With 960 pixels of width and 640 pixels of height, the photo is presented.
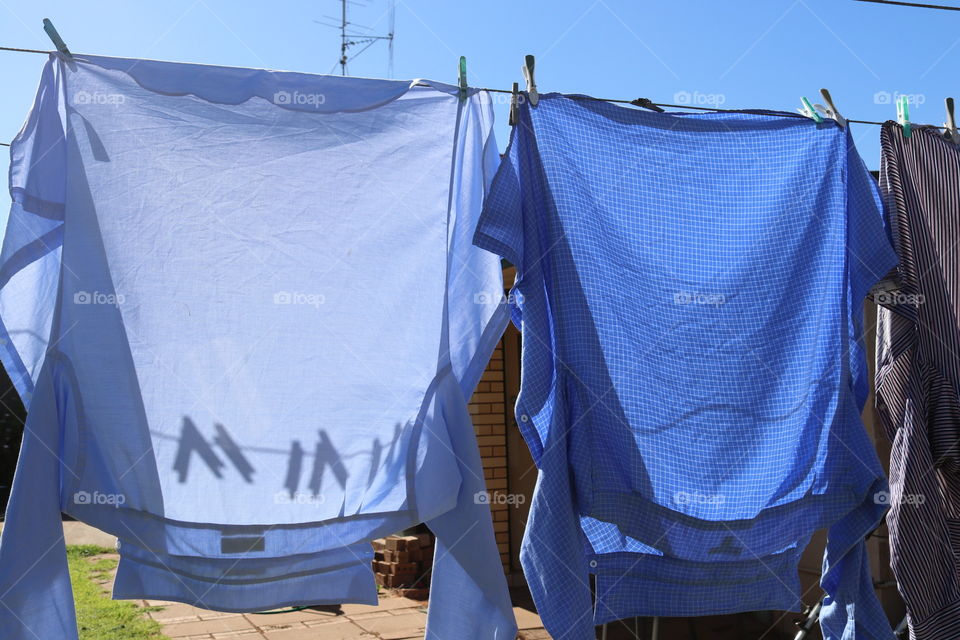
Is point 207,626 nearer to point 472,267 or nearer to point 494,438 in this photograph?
point 494,438

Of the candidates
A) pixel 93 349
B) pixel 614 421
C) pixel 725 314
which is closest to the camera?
pixel 93 349

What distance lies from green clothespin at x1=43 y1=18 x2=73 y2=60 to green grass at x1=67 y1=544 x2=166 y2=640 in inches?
153

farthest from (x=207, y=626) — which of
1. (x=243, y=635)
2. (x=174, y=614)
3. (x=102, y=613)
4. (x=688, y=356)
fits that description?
(x=688, y=356)

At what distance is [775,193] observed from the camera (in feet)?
8.26

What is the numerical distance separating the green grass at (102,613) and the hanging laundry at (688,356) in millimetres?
3763

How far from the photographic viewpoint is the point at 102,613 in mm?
5758

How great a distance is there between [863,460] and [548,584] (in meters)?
0.96

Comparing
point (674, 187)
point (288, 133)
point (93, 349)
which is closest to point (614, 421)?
point (674, 187)

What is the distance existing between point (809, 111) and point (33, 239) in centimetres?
221

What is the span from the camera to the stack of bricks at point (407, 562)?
249 inches

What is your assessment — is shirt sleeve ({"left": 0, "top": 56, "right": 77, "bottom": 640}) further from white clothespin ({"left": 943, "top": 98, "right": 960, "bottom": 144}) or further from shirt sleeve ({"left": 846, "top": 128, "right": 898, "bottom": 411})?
white clothespin ({"left": 943, "top": 98, "right": 960, "bottom": 144})

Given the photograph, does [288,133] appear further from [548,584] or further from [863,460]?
[863,460]

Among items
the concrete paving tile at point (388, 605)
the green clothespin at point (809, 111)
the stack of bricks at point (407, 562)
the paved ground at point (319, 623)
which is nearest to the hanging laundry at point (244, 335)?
the green clothespin at point (809, 111)

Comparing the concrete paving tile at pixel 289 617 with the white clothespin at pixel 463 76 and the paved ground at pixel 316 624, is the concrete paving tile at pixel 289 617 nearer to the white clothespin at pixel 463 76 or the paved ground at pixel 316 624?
the paved ground at pixel 316 624
